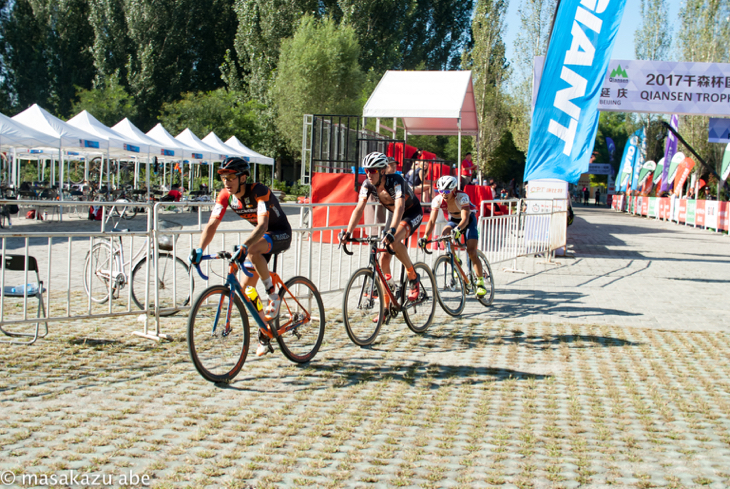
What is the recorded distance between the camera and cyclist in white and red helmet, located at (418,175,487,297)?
A: 26.6 ft

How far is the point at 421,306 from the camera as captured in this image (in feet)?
23.1

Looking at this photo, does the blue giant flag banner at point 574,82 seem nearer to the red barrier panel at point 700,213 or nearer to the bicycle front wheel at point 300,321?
the bicycle front wheel at point 300,321

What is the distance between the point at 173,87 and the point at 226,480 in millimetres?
51713

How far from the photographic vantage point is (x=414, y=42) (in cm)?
5409

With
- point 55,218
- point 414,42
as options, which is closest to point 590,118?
point 55,218

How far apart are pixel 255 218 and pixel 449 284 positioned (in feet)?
11.1

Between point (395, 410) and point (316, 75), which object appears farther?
point (316, 75)

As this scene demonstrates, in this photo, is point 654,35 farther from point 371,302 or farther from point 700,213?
point 371,302

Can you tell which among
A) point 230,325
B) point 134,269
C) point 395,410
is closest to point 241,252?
point 230,325

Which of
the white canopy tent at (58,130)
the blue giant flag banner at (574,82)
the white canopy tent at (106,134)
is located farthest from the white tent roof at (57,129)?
the blue giant flag banner at (574,82)

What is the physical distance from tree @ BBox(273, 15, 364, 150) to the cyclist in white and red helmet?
2998cm

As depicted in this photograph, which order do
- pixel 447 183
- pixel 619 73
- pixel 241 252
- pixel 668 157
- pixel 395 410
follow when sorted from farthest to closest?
pixel 668 157, pixel 619 73, pixel 447 183, pixel 241 252, pixel 395 410

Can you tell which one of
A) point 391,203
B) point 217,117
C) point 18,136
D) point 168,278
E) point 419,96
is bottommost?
point 168,278

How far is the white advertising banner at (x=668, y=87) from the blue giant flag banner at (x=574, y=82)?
7259mm
